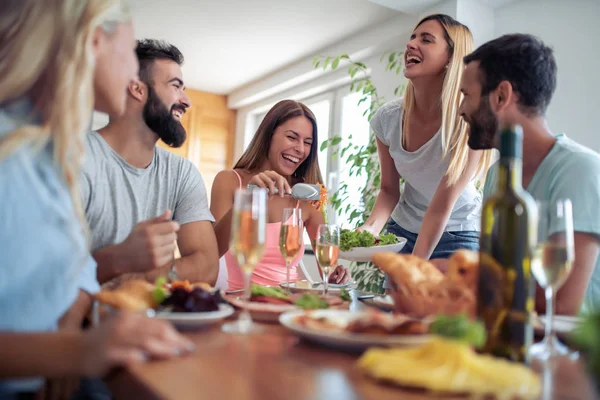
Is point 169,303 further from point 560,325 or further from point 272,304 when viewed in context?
point 560,325

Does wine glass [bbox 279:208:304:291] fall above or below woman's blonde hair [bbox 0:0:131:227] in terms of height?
below

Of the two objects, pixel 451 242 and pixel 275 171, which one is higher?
pixel 275 171

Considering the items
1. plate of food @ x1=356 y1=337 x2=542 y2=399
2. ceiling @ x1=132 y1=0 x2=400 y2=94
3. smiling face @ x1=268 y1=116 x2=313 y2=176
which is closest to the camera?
plate of food @ x1=356 y1=337 x2=542 y2=399

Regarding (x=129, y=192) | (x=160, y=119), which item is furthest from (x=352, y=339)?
(x=160, y=119)

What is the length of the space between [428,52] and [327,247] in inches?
52.7

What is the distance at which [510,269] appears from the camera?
722 mm

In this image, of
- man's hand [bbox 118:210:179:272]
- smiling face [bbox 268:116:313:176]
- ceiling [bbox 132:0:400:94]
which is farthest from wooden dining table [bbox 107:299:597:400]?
ceiling [bbox 132:0:400:94]

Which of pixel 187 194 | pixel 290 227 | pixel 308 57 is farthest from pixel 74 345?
pixel 308 57

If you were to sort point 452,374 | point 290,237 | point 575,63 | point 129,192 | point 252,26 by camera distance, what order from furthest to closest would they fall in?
point 252,26 < point 575,63 < point 129,192 < point 290,237 < point 452,374

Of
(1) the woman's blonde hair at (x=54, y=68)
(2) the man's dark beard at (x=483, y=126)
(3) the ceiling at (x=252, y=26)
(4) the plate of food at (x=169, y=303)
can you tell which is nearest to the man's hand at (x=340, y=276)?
(2) the man's dark beard at (x=483, y=126)

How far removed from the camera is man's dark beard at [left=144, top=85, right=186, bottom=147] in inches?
77.9

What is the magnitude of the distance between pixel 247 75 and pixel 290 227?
16.4ft

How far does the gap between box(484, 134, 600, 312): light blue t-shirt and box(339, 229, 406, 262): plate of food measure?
462 millimetres

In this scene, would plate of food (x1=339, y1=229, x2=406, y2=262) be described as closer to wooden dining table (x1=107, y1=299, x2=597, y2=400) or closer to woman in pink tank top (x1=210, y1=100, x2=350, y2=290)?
woman in pink tank top (x1=210, y1=100, x2=350, y2=290)
